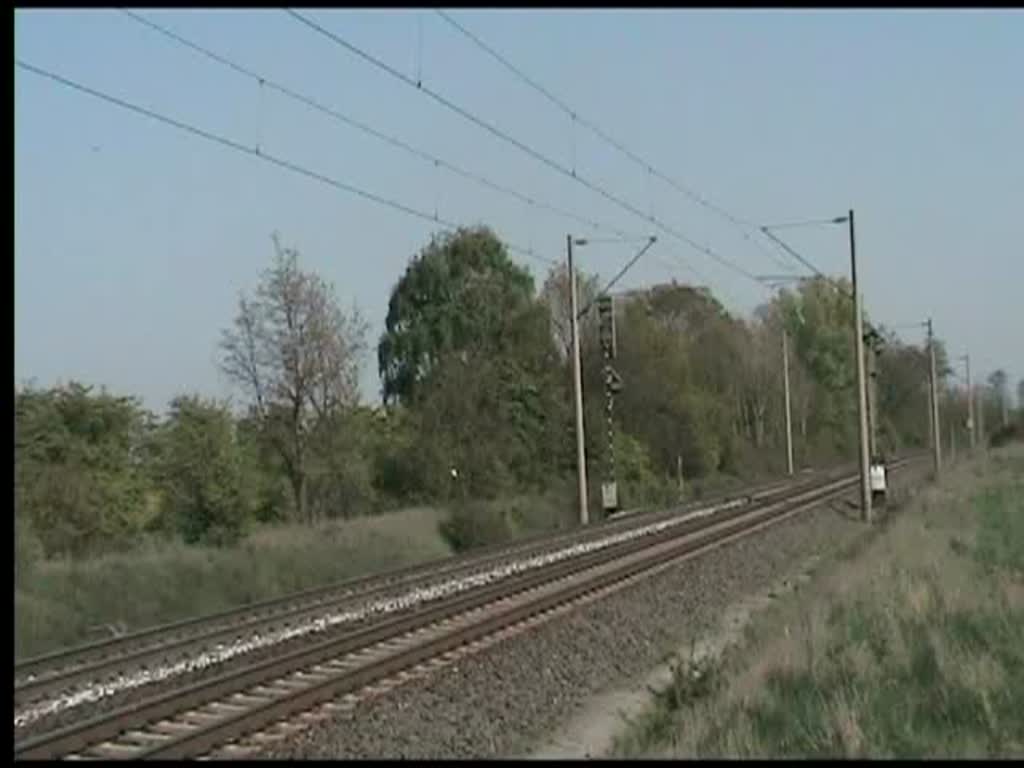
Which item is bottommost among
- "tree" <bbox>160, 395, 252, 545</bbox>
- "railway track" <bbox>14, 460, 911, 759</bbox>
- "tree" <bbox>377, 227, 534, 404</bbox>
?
"railway track" <bbox>14, 460, 911, 759</bbox>

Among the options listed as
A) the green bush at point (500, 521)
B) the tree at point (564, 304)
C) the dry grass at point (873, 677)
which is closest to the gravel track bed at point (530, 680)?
the dry grass at point (873, 677)

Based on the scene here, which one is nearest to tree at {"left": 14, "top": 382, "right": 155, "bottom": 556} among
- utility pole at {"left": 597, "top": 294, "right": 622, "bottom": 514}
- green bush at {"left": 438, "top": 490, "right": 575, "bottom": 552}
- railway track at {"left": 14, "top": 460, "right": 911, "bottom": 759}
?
green bush at {"left": 438, "top": 490, "right": 575, "bottom": 552}

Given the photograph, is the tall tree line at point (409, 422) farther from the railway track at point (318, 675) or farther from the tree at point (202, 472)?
the railway track at point (318, 675)

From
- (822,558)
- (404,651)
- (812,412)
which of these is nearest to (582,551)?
(822,558)

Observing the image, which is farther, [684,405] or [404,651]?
[684,405]

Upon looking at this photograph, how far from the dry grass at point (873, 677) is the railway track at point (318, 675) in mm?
3177

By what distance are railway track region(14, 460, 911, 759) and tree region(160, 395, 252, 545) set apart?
13.6 metres

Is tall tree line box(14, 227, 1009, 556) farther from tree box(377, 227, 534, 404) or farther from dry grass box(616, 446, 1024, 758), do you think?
dry grass box(616, 446, 1024, 758)

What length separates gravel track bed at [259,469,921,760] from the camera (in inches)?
477

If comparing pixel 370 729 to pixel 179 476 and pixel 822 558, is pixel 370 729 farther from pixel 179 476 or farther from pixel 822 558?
pixel 179 476

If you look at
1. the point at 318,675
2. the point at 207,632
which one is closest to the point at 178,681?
the point at 318,675

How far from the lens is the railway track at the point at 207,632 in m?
16.3

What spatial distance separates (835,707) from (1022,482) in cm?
5158

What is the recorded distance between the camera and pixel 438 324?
71.4m
